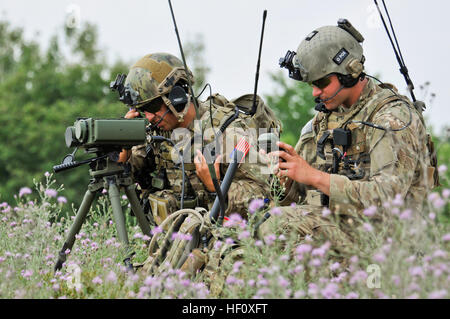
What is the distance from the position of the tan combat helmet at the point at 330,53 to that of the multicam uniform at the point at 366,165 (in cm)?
29

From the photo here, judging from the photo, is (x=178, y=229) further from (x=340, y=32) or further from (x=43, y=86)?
(x=43, y=86)

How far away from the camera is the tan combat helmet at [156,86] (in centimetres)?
616

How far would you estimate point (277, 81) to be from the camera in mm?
46625

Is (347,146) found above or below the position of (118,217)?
above

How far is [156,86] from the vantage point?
618 cm

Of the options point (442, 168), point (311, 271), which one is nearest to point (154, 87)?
point (311, 271)

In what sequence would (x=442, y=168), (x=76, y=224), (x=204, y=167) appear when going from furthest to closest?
(x=204, y=167), (x=76, y=224), (x=442, y=168)

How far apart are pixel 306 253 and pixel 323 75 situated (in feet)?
6.22

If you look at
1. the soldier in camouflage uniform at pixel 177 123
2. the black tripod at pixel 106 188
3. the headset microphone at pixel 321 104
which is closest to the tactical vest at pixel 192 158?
the soldier in camouflage uniform at pixel 177 123

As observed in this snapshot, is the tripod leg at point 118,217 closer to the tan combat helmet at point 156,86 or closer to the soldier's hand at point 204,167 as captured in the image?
the soldier's hand at point 204,167

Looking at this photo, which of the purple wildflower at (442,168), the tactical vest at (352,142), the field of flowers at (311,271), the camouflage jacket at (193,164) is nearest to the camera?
the field of flowers at (311,271)

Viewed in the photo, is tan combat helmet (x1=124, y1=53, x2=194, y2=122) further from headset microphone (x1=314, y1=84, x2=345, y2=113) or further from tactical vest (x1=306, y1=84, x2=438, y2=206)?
tactical vest (x1=306, y1=84, x2=438, y2=206)

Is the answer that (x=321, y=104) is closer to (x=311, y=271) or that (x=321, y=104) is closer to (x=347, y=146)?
(x=347, y=146)

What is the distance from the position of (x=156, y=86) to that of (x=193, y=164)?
0.87m
